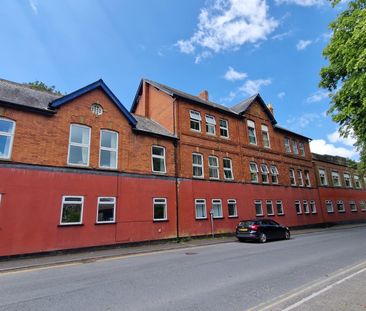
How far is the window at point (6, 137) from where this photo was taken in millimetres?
11867

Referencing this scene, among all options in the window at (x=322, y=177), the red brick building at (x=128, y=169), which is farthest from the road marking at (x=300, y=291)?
the window at (x=322, y=177)

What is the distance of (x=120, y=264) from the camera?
9680 millimetres

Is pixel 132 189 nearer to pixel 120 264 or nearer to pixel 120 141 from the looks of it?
pixel 120 141

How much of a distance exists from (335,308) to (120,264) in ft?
24.0

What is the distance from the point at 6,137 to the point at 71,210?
471 centimetres

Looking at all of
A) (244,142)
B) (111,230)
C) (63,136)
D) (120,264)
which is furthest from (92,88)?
(244,142)

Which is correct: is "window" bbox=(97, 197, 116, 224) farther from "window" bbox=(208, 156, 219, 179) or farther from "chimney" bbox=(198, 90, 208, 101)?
"chimney" bbox=(198, 90, 208, 101)

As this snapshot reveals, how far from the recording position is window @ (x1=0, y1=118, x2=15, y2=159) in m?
11.9

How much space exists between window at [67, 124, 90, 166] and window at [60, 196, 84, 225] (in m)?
1.98

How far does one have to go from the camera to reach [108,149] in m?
15.3

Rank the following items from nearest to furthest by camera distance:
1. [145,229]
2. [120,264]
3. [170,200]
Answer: [120,264] < [145,229] < [170,200]

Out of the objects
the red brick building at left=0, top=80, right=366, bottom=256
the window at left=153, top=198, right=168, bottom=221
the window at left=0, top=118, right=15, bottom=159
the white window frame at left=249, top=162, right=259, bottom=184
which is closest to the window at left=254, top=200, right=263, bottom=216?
the red brick building at left=0, top=80, right=366, bottom=256

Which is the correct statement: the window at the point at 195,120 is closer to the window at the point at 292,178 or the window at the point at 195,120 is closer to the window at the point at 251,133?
the window at the point at 251,133

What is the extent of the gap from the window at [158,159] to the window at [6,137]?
8.00 meters
